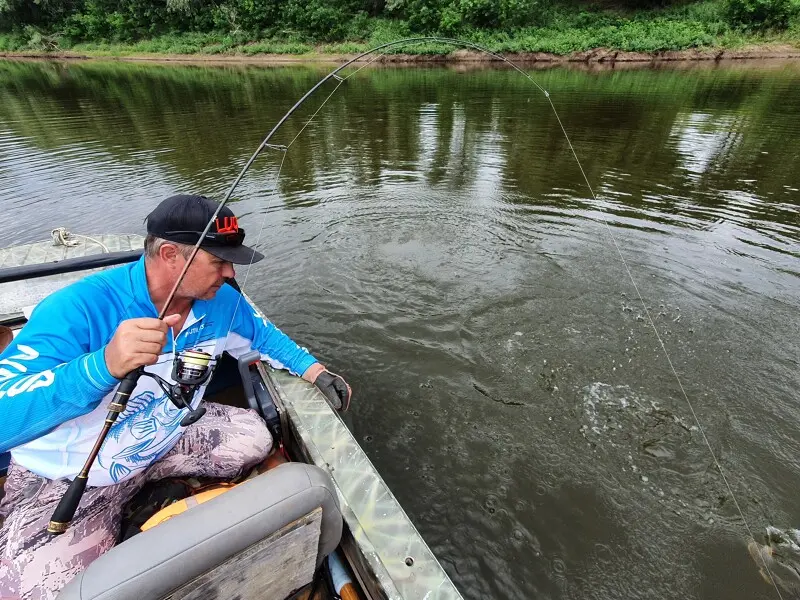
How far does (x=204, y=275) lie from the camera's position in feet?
6.74

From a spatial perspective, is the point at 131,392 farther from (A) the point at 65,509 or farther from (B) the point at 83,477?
(A) the point at 65,509

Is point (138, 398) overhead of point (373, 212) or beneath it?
overhead

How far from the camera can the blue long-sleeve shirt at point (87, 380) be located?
160cm

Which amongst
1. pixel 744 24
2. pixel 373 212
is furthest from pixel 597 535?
pixel 744 24

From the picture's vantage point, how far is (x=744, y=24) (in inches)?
1177

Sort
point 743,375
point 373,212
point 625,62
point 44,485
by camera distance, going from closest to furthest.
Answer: point 44,485, point 743,375, point 373,212, point 625,62

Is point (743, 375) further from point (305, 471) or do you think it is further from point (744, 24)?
point (744, 24)

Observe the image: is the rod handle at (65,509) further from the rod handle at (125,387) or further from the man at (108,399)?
the rod handle at (125,387)

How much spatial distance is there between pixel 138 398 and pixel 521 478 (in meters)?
2.72

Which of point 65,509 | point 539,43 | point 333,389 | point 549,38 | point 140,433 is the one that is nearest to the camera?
point 65,509

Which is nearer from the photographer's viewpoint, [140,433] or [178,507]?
[178,507]

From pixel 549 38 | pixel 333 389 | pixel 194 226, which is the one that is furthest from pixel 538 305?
pixel 549 38

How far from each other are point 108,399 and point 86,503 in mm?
564

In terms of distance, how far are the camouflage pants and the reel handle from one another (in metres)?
0.17
